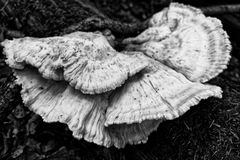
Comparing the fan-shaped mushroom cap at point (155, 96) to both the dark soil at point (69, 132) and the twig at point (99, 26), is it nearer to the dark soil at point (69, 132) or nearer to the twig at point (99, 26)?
the dark soil at point (69, 132)

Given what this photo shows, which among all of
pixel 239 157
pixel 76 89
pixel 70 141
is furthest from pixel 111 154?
pixel 239 157

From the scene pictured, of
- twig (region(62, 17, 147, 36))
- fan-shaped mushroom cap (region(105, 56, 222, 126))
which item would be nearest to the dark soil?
twig (region(62, 17, 147, 36))

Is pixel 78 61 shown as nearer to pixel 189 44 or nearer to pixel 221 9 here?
pixel 189 44

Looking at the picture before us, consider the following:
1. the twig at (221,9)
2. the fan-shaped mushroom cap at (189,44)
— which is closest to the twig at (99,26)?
the fan-shaped mushroom cap at (189,44)

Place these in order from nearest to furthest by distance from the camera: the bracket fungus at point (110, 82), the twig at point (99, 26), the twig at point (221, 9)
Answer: the bracket fungus at point (110, 82), the twig at point (99, 26), the twig at point (221, 9)

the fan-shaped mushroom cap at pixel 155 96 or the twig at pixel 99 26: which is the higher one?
the twig at pixel 99 26

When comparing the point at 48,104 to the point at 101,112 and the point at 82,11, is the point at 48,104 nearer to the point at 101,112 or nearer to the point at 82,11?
the point at 101,112

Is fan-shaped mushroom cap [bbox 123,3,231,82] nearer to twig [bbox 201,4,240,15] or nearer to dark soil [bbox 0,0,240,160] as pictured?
dark soil [bbox 0,0,240,160]

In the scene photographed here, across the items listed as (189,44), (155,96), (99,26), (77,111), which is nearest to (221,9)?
(189,44)
